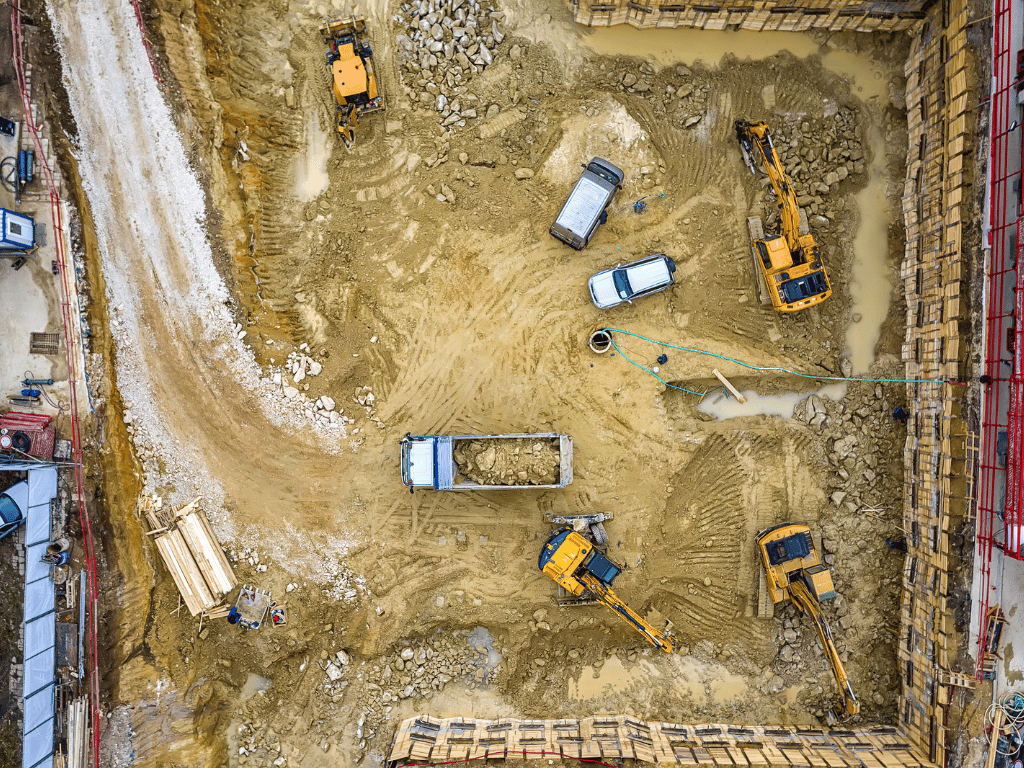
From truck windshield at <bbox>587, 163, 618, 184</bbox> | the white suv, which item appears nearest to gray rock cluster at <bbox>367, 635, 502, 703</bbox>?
the white suv

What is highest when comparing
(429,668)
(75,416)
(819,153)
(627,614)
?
(819,153)

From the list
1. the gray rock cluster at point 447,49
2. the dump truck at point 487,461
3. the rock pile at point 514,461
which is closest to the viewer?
the dump truck at point 487,461

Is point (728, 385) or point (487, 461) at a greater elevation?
point (728, 385)

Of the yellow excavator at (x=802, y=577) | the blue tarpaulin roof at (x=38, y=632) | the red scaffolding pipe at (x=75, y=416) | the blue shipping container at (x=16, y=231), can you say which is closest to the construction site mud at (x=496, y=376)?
the yellow excavator at (x=802, y=577)

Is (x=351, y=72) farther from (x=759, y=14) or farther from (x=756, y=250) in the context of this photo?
(x=756, y=250)

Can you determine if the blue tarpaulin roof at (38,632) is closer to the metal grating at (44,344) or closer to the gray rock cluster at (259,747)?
the metal grating at (44,344)

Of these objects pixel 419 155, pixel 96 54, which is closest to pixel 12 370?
pixel 96 54

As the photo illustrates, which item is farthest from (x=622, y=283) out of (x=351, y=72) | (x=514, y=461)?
(x=351, y=72)
